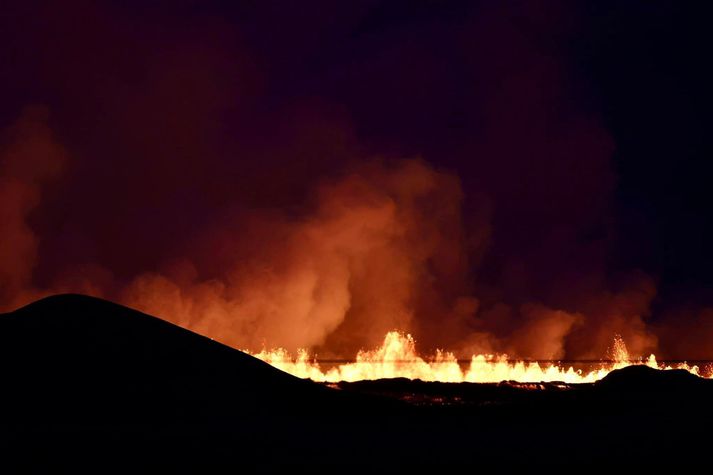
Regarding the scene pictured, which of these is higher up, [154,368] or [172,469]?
[154,368]

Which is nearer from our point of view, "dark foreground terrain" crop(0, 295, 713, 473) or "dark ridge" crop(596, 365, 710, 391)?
"dark foreground terrain" crop(0, 295, 713, 473)

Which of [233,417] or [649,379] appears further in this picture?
[649,379]

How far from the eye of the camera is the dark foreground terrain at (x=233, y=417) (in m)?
19.2

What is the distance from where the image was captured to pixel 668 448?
20.8 m

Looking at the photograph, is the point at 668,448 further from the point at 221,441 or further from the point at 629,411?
the point at 221,441

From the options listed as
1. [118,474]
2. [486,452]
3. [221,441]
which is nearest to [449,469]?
[486,452]

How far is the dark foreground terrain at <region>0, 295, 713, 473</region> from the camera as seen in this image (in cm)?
1925

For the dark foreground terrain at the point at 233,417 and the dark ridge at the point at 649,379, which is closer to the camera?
the dark foreground terrain at the point at 233,417

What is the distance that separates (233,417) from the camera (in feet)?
79.9

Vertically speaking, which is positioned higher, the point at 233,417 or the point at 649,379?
the point at 649,379

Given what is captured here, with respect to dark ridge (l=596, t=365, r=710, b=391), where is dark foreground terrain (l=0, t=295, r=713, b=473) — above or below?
below

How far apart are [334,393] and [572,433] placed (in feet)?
33.8

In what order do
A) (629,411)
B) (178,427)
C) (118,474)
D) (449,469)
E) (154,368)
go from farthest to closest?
(629,411) → (154,368) → (178,427) → (449,469) → (118,474)

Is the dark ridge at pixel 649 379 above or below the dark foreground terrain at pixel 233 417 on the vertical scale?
above
